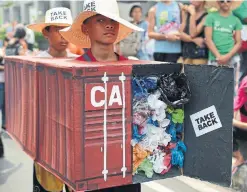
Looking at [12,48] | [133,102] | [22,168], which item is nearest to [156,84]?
[133,102]

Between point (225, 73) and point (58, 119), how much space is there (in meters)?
0.95

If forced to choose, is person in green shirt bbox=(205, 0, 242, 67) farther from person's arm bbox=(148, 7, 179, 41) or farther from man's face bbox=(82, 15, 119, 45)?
man's face bbox=(82, 15, 119, 45)

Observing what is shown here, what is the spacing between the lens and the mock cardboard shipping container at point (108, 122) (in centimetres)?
252

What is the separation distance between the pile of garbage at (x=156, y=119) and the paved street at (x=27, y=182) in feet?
6.86

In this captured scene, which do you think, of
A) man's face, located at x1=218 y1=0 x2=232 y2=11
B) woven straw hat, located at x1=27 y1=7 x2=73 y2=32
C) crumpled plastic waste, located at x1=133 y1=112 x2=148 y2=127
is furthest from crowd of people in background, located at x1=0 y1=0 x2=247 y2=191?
crumpled plastic waste, located at x1=133 y1=112 x2=148 y2=127

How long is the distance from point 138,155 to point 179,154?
0.27 m

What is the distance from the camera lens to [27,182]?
203 inches

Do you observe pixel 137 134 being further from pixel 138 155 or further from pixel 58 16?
pixel 58 16

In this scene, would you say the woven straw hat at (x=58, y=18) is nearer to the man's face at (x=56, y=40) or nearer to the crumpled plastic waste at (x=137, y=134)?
the man's face at (x=56, y=40)

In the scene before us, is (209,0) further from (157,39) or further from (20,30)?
(20,30)

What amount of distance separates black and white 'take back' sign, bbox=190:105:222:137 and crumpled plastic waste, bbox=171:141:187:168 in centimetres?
12

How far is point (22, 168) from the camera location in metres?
5.64

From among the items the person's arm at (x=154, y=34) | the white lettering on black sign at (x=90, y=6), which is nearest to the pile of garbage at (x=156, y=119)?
the white lettering on black sign at (x=90, y=6)

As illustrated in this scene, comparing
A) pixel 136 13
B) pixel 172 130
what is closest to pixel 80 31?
pixel 172 130
